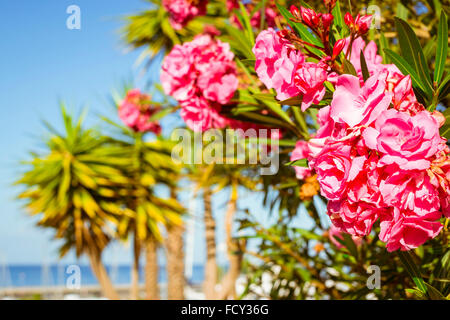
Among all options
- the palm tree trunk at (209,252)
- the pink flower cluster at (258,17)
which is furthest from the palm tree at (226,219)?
the pink flower cluster at (258,17)

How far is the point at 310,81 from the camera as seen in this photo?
65 centimetres

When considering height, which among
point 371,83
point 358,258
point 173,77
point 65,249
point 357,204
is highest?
point 173,77

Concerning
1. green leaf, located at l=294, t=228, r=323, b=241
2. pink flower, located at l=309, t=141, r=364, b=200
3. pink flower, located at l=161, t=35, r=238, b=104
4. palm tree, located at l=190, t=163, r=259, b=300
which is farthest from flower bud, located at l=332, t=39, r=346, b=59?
palm tree, located at l=190, t=163, r=259, b=300

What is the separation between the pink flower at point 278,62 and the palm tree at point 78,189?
16.1 ft

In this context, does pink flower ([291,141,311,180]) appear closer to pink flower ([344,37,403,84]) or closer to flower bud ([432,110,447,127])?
pink flower ([344,37,403,84])

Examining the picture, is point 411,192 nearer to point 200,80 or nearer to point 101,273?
point 200,80

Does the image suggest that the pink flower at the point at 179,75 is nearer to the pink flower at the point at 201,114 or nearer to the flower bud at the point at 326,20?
the pink flower at the point at 201,114

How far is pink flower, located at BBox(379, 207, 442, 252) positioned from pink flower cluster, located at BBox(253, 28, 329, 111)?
0.19 meters

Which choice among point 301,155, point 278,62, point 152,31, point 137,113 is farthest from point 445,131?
point 152,31

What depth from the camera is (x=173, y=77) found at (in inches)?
42.2

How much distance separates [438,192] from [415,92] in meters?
0.17

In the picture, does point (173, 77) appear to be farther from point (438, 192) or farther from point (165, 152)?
point (165, 152)
